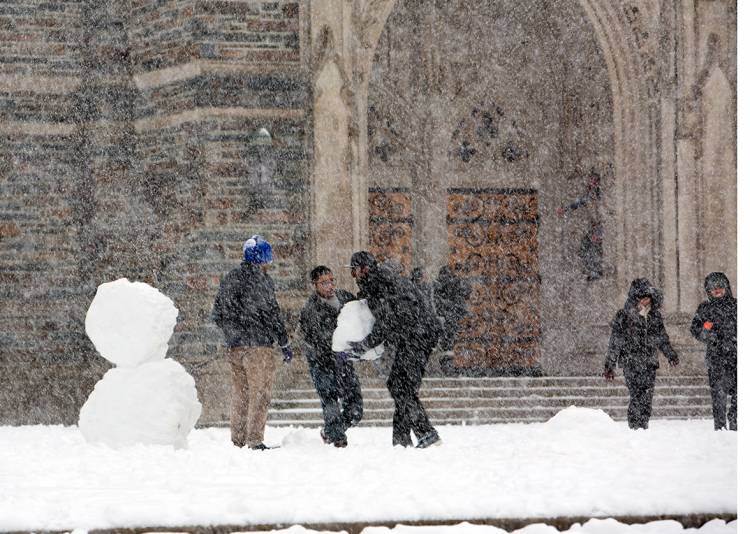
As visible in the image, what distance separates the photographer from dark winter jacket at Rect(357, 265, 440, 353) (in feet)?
37.2

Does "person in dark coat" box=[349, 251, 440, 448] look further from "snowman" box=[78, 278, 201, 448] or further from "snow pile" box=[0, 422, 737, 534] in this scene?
"snowman" box=[78, 278, 201, 448]

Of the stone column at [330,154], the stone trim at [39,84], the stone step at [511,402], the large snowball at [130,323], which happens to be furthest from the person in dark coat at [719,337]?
the stone trim at [39,84]

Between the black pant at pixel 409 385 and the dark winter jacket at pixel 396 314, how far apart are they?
0.21ft

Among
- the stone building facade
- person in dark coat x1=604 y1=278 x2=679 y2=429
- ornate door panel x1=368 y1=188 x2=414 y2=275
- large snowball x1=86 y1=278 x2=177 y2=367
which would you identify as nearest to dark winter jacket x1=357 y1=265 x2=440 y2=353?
large snowball x1=86 y1=278 x2=177 y2=367

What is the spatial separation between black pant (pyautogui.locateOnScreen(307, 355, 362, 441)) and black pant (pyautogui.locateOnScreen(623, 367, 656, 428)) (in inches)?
108

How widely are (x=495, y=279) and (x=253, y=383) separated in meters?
7.86

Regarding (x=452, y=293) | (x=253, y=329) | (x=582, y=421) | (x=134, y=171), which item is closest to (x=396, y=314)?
(x=253, y=329)

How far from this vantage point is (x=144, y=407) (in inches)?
455

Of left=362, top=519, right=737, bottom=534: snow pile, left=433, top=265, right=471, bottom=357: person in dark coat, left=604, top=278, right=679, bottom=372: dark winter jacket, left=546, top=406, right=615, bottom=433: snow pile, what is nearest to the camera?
left=362, top=519, right=737, bottom=534: snow pile

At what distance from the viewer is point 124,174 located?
698 inches

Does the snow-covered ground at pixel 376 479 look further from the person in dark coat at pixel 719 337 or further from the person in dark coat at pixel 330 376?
the person in dark coat at pixel 719 337

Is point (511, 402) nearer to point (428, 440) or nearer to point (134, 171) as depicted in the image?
point (428, 440)
